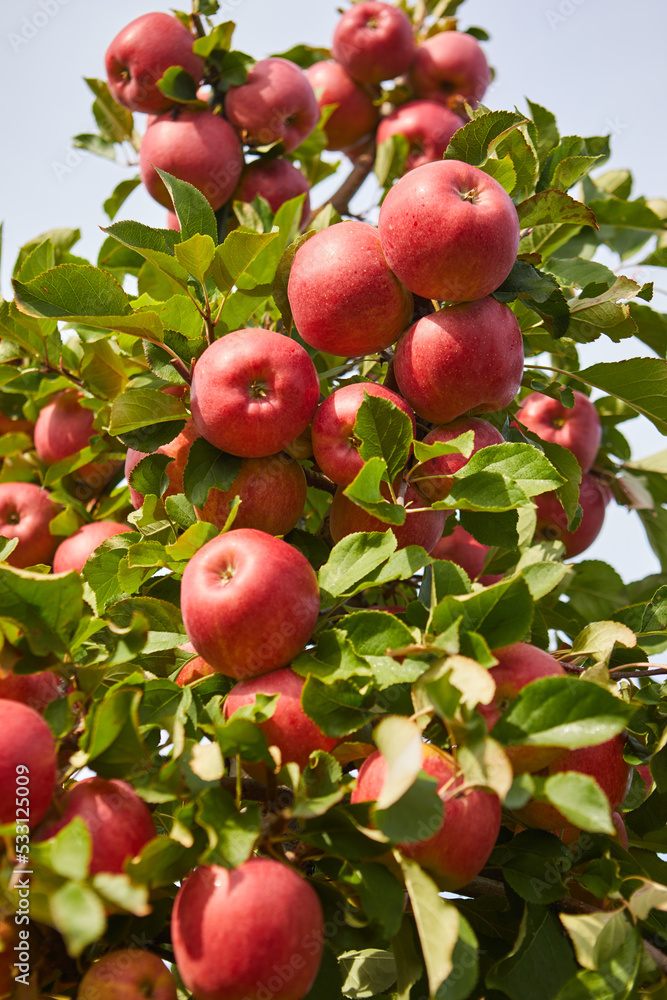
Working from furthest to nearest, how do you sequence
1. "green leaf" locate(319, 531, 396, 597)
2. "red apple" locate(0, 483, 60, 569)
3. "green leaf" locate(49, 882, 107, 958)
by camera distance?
1. "red apple" locate(0, 483, 60, 569)
2. "green leaf" locate(319, 531, 396, 597)
3. "green leaf" locate(49, 882, 107, 958)

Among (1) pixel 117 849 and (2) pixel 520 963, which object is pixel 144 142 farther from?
(2) pixel 520 963

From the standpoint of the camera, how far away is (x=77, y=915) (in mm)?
1013

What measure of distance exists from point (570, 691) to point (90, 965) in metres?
0.87

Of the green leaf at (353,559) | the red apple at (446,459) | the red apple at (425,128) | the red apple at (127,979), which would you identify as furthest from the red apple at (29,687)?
the red apple at (425,128)

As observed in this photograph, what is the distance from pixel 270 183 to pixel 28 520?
138 centimetres

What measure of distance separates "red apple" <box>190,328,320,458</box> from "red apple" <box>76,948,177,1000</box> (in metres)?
0.92

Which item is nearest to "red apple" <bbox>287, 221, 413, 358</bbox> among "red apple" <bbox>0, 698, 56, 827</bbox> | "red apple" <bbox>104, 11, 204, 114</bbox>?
"red apple" <bbox>0, 698, 56, 827</bbox>

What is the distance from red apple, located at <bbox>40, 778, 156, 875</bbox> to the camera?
1.21 meters

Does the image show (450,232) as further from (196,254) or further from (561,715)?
(561,715)

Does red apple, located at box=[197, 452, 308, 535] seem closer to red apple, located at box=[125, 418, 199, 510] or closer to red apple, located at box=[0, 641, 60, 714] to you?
red apple, located at box=[125, 418, 199, 510]

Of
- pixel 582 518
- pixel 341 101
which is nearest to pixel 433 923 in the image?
pixel 582 518

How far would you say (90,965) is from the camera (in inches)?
51.7

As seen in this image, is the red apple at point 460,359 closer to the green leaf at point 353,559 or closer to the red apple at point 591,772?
the green leaf at point 353,559

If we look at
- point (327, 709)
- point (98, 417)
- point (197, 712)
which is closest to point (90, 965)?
point (197, 712)
